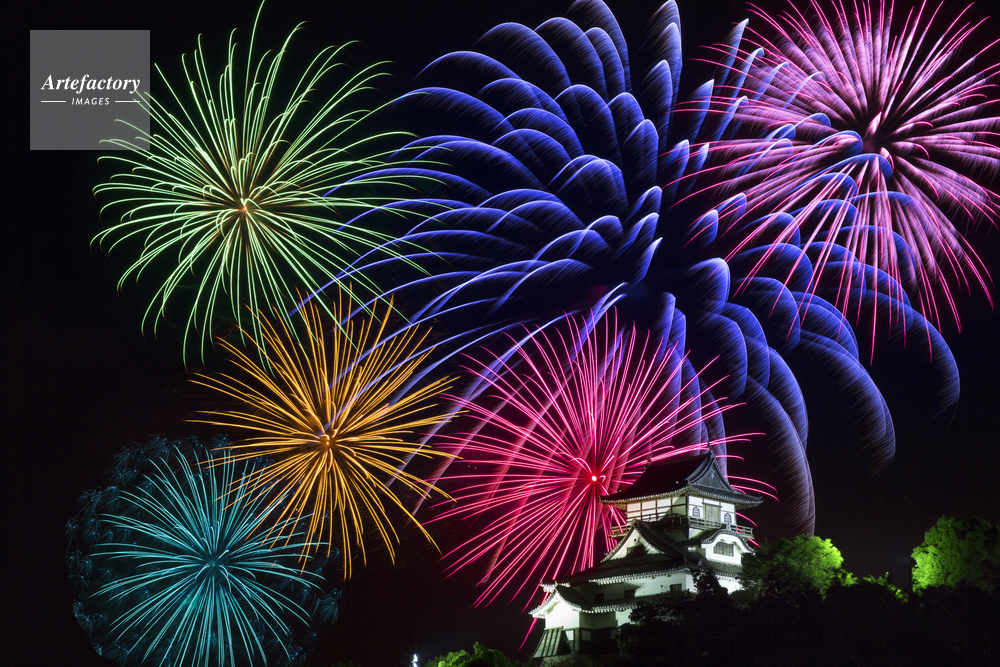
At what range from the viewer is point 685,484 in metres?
49.9

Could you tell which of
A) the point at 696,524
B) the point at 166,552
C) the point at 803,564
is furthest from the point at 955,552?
the point at 166,552

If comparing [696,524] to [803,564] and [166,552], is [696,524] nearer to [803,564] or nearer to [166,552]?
[803,564]

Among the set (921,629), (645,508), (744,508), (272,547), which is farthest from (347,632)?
(921,629)

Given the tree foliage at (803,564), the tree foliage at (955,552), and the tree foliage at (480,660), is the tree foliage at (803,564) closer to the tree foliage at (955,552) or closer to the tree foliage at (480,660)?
the tree foliage at (955,552)

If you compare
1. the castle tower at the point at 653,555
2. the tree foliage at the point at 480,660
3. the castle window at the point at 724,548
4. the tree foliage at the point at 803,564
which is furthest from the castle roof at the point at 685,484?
the tree foliage at the point at 480,660

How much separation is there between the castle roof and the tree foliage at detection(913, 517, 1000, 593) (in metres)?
11.1

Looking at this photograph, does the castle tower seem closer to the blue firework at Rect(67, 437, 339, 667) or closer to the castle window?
the castle window

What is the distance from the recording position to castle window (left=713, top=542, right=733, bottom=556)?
48.6m

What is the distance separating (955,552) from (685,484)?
1341 cm

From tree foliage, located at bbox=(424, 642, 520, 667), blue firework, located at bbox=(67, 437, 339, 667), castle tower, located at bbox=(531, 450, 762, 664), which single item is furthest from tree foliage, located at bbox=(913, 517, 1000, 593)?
blue firework, located at bbox=(67, 437, 339, 667)

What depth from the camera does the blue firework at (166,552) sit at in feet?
146

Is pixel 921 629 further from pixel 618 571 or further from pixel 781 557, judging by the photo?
pixel 618 571

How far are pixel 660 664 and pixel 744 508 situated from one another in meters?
22.9

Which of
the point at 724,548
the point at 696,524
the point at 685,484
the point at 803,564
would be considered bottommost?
the point at 803,564
